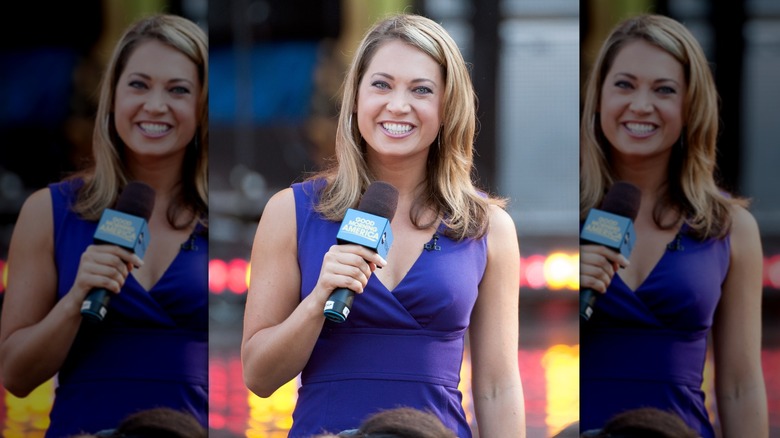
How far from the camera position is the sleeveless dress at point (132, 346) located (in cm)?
367

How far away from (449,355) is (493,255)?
313mm

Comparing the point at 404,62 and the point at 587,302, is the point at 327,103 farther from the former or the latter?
the point at 587,302

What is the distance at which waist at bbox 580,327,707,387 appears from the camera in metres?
3.60

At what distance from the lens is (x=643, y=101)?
3.54 metres

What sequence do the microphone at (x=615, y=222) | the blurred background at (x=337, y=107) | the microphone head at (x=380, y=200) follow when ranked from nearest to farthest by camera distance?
the microphone head at (x=380, y=200), the blurred background at (x=337, y=107), the microphone at (x=615, y=222)

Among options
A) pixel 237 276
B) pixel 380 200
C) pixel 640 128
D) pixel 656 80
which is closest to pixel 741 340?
pixel 640 128

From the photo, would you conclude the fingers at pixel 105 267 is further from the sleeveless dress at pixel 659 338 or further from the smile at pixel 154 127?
the sleeveless dress at pixel 659 338

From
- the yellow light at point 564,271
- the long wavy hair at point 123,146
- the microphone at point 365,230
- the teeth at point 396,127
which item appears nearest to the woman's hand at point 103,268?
the long wavy hair at point 123,146

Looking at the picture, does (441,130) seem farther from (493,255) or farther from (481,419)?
(481,419)

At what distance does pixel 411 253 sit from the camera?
3.39 m

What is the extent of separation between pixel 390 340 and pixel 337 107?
0.69m

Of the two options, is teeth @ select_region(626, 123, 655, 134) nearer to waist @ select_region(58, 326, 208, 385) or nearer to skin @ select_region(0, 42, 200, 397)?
skin @ select_region(0, 42, 200, 397)

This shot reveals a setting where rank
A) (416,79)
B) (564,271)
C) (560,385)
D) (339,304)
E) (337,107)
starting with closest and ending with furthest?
1. (339,304)
2. (416,79)
3. (337,107)
4. (564,271)
5. (560,385)

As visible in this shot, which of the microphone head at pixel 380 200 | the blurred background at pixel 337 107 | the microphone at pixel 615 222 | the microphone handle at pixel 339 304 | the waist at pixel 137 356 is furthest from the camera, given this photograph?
the waist at pixel 137 356
